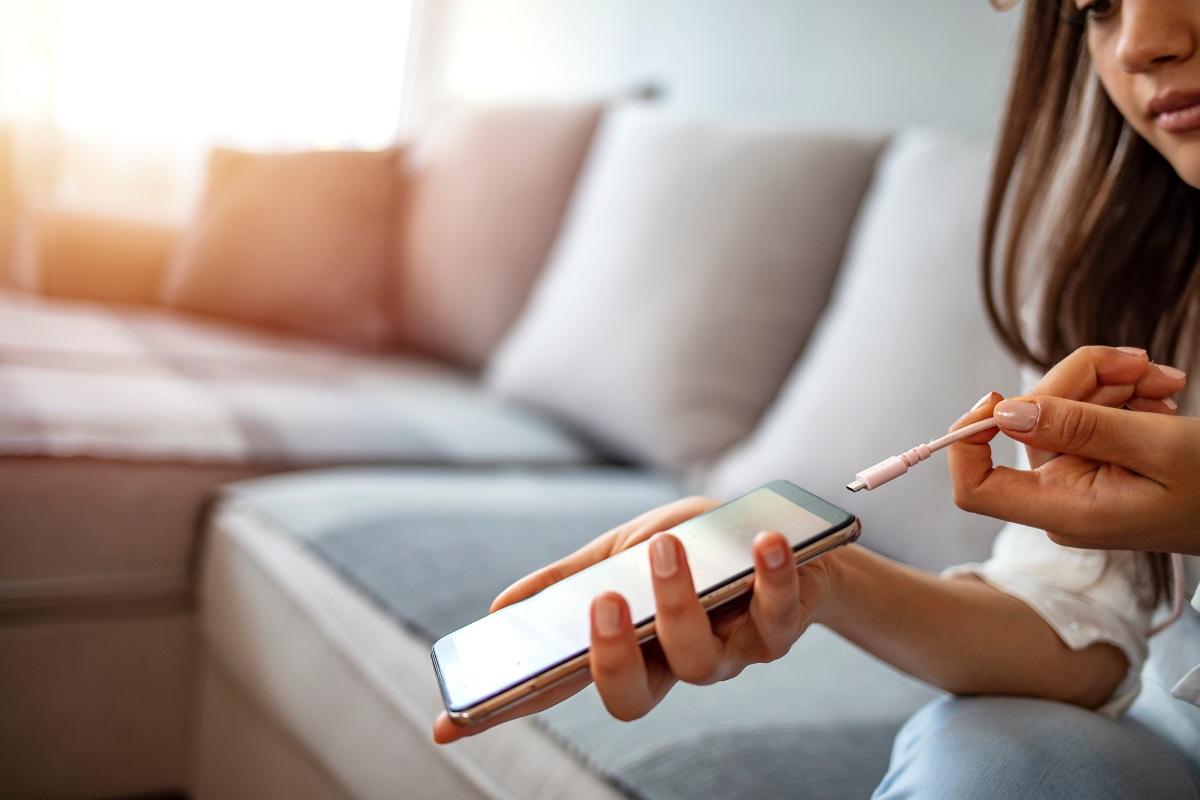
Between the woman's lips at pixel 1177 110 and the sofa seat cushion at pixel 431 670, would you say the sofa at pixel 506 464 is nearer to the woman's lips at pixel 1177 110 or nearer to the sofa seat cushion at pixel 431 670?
the sofa seat cushion at pixel 431 670

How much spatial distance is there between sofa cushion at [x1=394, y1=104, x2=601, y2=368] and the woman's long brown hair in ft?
3.37

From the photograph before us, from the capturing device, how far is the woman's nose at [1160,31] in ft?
2.13

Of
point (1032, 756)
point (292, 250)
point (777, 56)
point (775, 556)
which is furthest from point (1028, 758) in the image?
point (292, 250)

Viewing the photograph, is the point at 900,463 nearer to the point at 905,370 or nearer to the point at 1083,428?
the point at 1083,428

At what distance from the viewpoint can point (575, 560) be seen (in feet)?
2.20

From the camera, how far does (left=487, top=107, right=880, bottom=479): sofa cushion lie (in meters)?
1.31

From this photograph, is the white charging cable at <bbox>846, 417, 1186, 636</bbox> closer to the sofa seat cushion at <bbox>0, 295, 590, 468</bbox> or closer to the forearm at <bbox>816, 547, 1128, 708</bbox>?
the forearm at <bbox>816, 547, 1128, 708</bbox>

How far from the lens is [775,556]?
0.53 meters

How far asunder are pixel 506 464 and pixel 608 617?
85cm

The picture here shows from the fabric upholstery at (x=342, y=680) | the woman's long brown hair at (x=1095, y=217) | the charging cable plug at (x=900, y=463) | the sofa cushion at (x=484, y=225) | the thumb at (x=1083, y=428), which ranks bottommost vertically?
the fabric upholstery at (x=342, y=680)

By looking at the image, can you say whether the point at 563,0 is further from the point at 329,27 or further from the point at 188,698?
the point at 188,698

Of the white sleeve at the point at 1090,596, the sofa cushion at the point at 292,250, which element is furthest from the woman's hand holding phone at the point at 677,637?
the sofa cushion at the point at 292,250

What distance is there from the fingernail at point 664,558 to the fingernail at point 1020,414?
7.1 inches

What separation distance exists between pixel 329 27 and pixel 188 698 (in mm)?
2137
